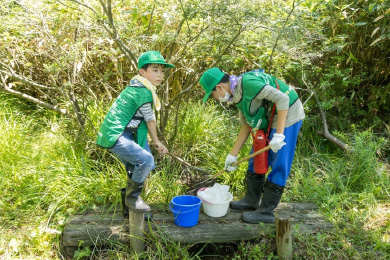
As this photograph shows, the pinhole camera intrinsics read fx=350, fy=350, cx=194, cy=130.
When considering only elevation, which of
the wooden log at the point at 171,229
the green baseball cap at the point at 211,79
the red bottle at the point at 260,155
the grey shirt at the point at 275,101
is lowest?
the wooden log at the point at 171,229

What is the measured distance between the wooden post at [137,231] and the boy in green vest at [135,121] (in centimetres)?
6

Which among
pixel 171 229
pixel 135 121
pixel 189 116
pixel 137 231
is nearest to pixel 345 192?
pixel 171 229

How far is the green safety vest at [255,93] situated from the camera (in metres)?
2.66

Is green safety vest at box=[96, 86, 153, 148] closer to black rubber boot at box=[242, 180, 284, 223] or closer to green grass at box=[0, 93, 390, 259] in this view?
green grass at box=[0, 93, 390, 259]

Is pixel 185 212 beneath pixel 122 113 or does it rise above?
beneath

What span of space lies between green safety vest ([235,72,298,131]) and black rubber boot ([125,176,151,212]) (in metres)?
1.05

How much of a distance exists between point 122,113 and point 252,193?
4.60ft

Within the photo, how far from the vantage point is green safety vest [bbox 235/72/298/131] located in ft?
8.74

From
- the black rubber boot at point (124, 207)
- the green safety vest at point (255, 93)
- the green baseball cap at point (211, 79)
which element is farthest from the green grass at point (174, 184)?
the green baseball cap at point (211, 79)

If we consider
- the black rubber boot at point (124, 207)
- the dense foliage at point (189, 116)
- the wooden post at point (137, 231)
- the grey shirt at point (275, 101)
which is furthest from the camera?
the black rubber boot at point (124, 207)

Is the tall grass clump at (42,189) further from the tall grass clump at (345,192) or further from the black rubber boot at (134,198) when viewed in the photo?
the tall grass clump at (345,192)

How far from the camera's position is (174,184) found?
349 centimetres

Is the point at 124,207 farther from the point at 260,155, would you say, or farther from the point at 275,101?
the point at 275,101

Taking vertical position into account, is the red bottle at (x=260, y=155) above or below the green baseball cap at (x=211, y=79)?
below
